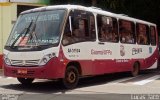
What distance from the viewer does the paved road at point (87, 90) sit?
1184 centimetres

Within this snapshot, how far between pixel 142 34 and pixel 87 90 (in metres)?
7.04

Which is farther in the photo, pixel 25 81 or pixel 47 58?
pixel 25 81

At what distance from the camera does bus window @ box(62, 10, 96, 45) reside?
1341 centimetres

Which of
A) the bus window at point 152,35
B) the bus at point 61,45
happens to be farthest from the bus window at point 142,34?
the bus at point 61,45

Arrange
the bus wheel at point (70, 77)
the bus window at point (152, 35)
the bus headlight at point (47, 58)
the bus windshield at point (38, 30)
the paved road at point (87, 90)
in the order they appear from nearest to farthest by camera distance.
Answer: the paved road at point (87, 90)
the bus headlight at point (47, 58)
the bus windshield at point (38, 30)
the bus wheel at point (70, 77)
the bus window at point (152, 35)

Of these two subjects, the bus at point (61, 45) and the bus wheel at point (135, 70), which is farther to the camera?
the bus wheel at point (135, 70)

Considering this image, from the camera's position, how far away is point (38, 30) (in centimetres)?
1349

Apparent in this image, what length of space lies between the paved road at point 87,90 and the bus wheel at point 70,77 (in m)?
0.21

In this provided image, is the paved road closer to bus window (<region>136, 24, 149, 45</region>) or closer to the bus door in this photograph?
the bus door

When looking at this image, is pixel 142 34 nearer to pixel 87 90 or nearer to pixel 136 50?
pixel 136 50

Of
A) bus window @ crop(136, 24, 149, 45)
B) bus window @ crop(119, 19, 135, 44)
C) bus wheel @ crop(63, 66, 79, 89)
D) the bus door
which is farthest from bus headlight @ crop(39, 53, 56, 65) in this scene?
bus window @ crop(136, 24, 149, 45)

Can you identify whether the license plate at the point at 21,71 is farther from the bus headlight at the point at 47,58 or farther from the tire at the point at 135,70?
the tire at the point at 135,70

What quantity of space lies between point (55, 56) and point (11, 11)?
1089 centimetres

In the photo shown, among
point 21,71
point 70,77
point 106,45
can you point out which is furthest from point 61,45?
point 106,45
